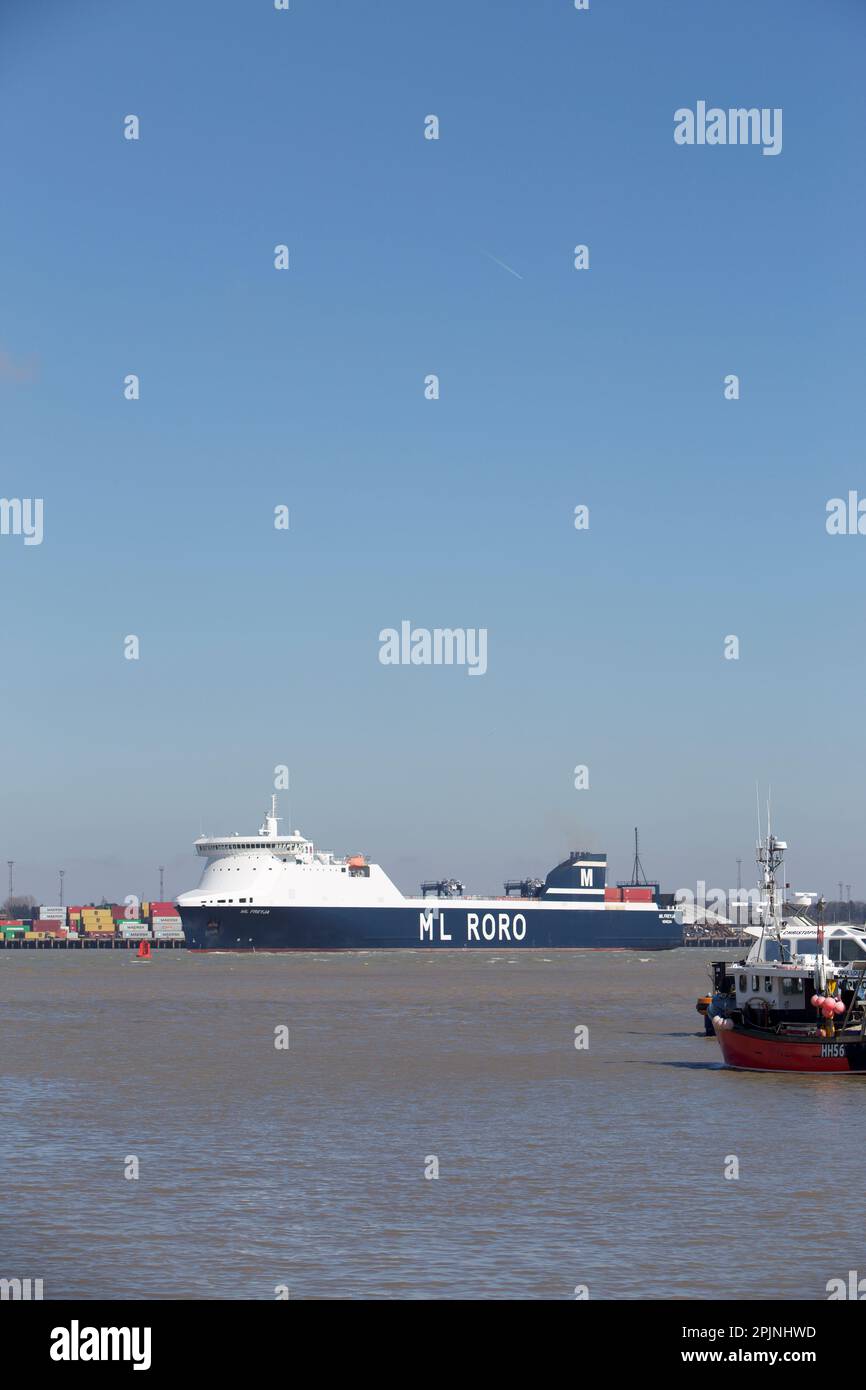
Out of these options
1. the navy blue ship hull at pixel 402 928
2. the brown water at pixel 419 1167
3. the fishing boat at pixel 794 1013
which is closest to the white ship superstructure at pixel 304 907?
the navy blue ship hull at pixel 402 928

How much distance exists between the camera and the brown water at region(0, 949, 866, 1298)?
64.1ft

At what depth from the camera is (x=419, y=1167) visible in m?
26.5

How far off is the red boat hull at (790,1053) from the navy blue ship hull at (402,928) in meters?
109

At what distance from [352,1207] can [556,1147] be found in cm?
654

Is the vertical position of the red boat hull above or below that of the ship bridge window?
below

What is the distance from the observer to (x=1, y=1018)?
66000 mm

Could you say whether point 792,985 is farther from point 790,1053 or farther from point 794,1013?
point 790,1053

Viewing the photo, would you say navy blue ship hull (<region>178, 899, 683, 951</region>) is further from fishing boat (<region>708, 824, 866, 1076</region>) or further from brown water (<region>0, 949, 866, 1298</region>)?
fishing boat (<region>708, 824, 866, 1076</region>)

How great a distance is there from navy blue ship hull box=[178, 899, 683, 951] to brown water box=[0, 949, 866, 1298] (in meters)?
93.5

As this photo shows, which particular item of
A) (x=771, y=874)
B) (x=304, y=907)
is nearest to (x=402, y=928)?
(x=304, y=907)

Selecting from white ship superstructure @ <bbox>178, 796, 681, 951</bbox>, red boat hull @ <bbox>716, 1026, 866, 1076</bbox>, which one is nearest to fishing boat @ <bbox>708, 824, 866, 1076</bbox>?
red boat hull @ <bbox>716, 1026, 866, 1076</bbox>

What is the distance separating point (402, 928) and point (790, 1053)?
115629 millimetres

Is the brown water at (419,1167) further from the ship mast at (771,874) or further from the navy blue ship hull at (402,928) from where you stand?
the navy blue ship hull at (402,928)
